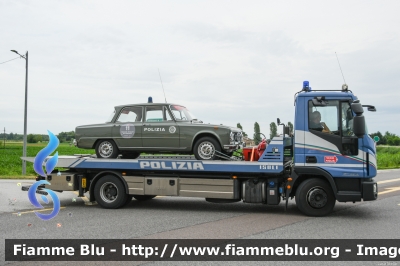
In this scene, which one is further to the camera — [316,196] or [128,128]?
[128,128]

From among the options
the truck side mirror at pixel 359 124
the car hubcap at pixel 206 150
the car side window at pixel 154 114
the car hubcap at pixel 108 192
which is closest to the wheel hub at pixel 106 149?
the car hubcap at pixel 108 192

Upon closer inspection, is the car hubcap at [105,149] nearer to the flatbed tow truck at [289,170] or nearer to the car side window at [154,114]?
the flatbed tow truck at [289,170]

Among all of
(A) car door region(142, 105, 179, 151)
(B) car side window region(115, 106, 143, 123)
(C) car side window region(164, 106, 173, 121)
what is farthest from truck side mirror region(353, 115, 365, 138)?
(B) car side window region(115, 106, 143, 123)

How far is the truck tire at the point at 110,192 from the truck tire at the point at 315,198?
4.43 metres

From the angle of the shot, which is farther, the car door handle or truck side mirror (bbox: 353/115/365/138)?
the car door handle

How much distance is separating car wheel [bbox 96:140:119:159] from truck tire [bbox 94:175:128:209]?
0.65m

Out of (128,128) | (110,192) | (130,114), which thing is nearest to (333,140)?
(128,128)

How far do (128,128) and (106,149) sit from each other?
2.91 feet

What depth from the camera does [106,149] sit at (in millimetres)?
12250

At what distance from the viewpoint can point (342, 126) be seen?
32.9 feet

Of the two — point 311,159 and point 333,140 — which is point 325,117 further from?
point 311,159

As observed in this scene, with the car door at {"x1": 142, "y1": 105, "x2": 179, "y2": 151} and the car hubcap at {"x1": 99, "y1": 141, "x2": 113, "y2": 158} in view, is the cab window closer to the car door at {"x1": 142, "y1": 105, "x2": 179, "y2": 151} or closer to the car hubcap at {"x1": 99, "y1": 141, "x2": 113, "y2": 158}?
the car door at {"x1": 142, "y1": 105, "x2": 179, "y2": 151}

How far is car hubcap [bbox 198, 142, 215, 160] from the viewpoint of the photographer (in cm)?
1118

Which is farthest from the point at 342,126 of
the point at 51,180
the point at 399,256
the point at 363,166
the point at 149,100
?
the point at 51,180
